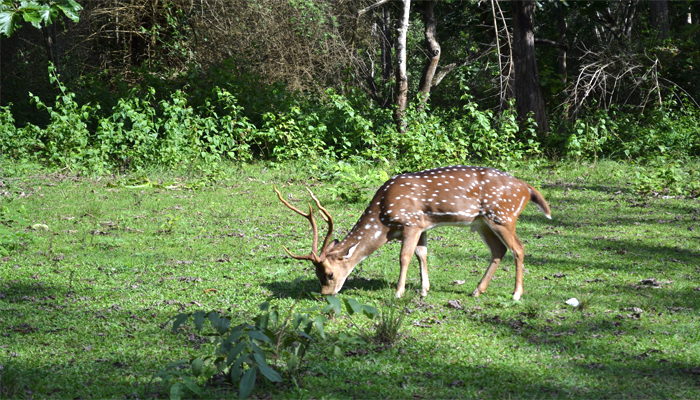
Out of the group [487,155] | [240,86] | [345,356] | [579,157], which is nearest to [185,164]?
[240,86]

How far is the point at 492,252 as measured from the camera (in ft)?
23.6

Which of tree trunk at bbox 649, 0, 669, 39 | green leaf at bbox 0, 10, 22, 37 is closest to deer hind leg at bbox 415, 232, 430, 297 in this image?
green leaf at bbox 0, 10, 22, 37

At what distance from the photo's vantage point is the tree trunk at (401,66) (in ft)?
53.1

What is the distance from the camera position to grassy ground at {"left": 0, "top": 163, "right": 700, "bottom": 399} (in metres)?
4.88

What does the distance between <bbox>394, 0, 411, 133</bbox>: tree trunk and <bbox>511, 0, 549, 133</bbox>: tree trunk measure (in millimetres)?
2950

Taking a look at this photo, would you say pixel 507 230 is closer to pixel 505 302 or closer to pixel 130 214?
pixel 505 302

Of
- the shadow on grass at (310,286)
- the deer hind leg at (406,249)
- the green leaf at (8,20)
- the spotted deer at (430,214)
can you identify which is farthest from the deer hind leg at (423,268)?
the green leaf at (8,20)

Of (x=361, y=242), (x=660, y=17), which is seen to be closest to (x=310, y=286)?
(x=361, y=242)

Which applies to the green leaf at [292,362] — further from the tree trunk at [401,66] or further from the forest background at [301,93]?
the tree trunk at [401,66]

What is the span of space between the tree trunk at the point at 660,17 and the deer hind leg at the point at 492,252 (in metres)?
15.7

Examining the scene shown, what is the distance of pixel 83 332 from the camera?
5691 mm

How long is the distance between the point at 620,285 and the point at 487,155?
7829 millimetres

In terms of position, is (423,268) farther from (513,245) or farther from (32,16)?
(32,16)

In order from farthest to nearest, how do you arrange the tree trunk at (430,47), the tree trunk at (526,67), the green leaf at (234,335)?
the tree trunk at (430,47) < the tree trunk at (526,67) < the green leaf at (234,335)
